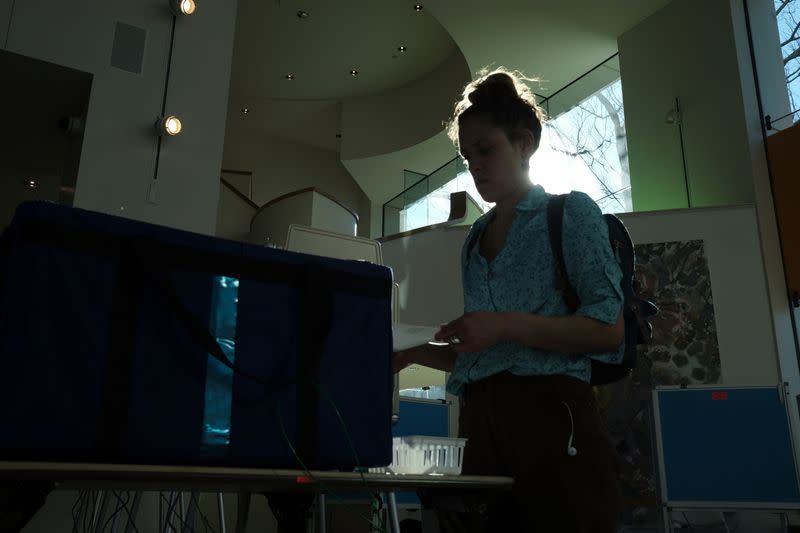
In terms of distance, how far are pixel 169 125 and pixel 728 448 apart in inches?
144

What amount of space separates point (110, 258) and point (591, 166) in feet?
26.3

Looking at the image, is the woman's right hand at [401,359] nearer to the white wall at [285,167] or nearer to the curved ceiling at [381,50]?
the curved ceiling at [381,50]

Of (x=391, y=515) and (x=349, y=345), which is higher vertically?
(x=349, y=345)

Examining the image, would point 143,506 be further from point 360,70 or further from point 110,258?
point 360,70

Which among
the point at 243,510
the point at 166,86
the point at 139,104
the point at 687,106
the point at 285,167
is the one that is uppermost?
the point at 285,167

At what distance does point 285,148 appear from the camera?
12648 mm

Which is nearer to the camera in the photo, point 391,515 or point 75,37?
point 391,515

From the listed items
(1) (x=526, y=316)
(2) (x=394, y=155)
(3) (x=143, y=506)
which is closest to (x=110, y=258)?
(1) (x=526, y=316)

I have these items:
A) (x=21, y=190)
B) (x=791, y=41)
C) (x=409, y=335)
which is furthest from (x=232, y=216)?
(x=409, y=335)

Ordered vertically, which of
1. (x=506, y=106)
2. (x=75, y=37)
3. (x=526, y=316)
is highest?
(x=75, y=37)

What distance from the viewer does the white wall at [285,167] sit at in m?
12.2

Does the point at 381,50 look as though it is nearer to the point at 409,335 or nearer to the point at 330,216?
the point at 330,216

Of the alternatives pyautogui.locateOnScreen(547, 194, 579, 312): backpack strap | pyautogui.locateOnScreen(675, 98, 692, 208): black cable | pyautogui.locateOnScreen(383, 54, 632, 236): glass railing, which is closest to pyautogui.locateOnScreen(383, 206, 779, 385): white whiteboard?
pyautogui.locateOnScreen(675, 98, 692, 208): black cable

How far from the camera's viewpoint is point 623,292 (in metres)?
1.16
